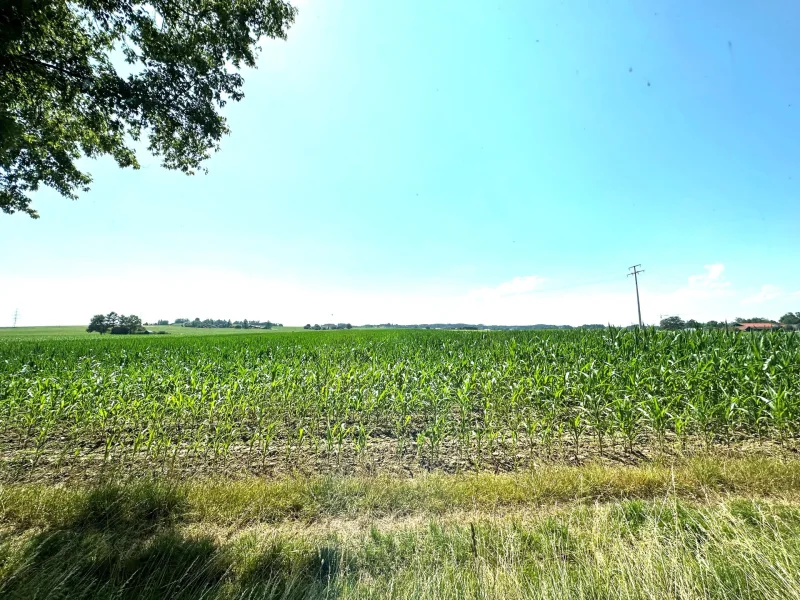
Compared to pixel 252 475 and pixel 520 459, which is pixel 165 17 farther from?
pixel 520 459

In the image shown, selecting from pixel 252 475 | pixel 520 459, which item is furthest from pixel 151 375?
pixel 520 459

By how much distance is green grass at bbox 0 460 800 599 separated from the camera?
2027 mm

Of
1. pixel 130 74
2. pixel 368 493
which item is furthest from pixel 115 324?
pixel 368 493

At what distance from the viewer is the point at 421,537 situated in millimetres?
2717

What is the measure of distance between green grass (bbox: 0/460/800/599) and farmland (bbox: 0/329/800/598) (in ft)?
0.06

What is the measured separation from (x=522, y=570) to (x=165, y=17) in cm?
922

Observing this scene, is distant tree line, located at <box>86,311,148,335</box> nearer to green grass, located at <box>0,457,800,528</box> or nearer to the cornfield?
the cornfield

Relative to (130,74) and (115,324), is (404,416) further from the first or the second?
(115,324)

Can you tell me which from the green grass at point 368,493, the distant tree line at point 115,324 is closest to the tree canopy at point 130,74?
the green grass at point 368,493

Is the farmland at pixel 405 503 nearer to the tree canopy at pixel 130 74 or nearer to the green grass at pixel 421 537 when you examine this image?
the green grass at pixel 421 537

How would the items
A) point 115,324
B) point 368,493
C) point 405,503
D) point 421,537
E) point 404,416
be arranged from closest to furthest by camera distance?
point 421,537 < point 405,503 < point 368,493 < point 404,416 < point 115,324

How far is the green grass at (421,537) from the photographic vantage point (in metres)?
2.03

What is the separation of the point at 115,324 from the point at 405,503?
9756 cm

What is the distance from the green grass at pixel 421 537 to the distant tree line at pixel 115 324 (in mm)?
86023
